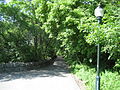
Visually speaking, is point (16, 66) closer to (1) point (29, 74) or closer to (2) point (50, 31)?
(1) point (29, 74)

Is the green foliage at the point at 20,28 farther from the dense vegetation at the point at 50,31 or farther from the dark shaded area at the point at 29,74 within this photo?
the dark shaded area at the point at 29,74

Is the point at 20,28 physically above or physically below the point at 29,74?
above

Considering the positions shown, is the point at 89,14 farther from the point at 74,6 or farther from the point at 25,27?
the point at 25,27

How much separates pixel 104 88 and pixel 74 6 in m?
5.80

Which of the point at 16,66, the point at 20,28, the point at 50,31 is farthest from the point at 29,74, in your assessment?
the point at 20,28

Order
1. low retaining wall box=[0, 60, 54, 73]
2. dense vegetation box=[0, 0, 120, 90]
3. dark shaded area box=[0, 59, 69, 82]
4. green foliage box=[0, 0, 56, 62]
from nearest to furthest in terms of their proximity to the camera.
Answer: dense vegetation box=[0, 0, 120, 90], dark shaded area box=[0, 59, 69, 82], low retaining wall box=[0, 60, 54, 73], green foliage box=[0, 0, 56, 62]

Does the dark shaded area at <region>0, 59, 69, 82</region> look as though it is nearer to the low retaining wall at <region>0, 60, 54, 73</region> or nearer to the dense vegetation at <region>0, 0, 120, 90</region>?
the low retaining wall at <region>0, 60, 54, 73</region>

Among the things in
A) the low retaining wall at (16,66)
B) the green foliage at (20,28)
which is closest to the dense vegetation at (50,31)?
the green foliage at (20,28)

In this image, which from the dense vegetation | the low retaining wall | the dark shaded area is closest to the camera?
the dense vegetation

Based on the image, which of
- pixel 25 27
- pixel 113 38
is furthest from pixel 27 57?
pixel 113 38

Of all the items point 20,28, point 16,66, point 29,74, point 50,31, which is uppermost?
point 20,28

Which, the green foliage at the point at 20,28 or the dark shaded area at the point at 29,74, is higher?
the green foliage at the point at 20,28

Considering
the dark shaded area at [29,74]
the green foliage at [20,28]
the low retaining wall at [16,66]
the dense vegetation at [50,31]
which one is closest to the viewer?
the dense vegetation at [50,31]

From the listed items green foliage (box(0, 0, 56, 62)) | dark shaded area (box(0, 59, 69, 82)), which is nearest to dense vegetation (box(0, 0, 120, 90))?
green foliage (box(0, 0, 56, 62))
